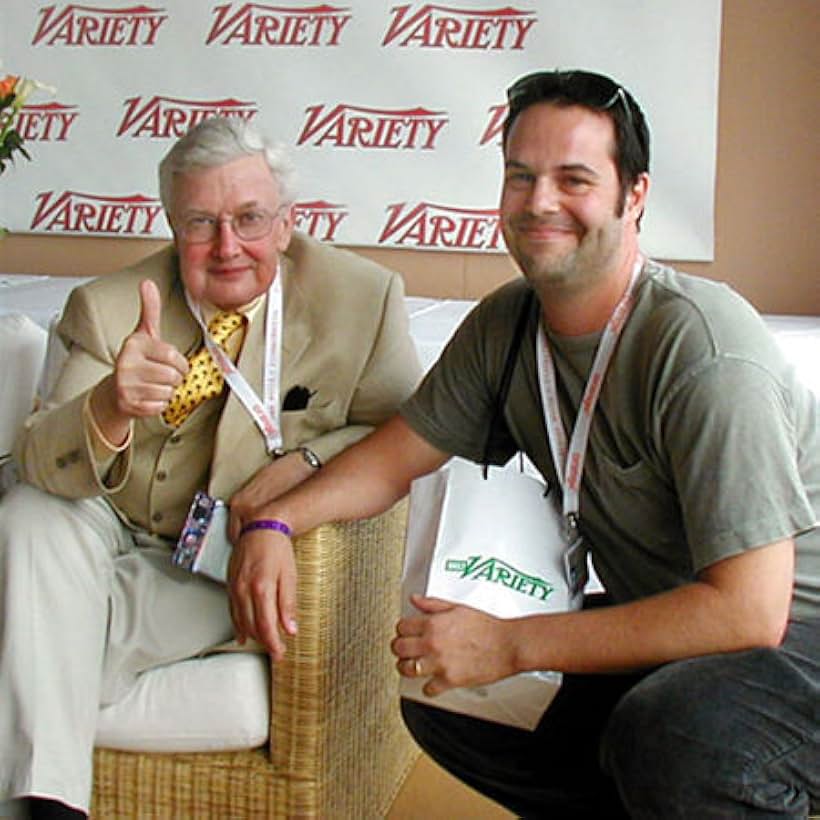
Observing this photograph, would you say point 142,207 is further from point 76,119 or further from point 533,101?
point 533,101

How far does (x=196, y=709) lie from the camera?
2.08m

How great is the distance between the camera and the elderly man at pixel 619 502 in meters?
1.59

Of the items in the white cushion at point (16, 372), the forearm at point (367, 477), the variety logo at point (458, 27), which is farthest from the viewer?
the variety logo at point (458, 27)

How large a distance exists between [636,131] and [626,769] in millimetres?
868

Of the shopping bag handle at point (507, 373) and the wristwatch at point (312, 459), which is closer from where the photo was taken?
the shopping bag handle at point (507, 373)

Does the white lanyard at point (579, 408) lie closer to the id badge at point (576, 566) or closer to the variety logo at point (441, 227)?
the id badge at point (576, 566)

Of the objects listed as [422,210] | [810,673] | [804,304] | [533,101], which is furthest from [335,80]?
[810,673]

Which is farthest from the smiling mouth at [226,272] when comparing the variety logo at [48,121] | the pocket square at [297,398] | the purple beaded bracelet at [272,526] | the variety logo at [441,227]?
the variety logo at [48,121]

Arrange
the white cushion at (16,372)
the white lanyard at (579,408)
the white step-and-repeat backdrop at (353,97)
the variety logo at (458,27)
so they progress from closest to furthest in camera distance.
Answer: the white lanyard at (579,408) < the white cushion at (16,372) < the white step-and-repeat backdrop at (353,97) < the variety logo at (458,27)

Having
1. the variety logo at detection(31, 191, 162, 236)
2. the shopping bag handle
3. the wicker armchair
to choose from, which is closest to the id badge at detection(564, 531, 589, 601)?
the shopping bag handle

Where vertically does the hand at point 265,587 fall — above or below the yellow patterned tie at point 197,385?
below

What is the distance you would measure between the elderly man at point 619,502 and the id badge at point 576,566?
0.07ft

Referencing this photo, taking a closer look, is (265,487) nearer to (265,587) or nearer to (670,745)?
(265,587)

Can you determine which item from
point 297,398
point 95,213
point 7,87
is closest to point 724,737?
point 297,398
